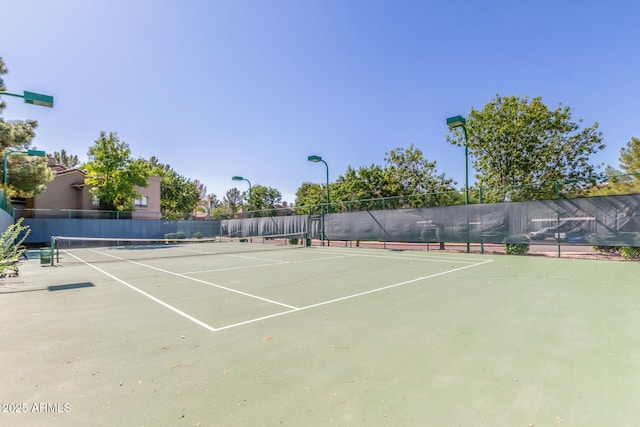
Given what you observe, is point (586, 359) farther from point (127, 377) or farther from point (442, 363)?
point (127, 377)

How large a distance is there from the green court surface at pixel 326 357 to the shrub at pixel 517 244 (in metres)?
6.05

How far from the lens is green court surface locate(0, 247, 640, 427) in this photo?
222 cm

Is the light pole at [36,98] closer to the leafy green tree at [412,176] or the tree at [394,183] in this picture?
the tree at [394,183]

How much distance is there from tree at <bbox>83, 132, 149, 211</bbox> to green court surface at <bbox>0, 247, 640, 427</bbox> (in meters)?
25.3

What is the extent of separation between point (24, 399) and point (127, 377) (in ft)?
2.30

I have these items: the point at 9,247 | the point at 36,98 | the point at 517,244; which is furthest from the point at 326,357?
the point at 517,244

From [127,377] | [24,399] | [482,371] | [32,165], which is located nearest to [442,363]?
[482,371]

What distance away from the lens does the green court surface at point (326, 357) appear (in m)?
2.22

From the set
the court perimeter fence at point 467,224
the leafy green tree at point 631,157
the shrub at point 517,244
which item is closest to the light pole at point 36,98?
the court perimeter fence at point 467,224

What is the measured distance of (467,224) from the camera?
14.0 m

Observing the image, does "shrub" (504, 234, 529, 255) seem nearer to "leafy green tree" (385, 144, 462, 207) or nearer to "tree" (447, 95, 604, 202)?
"tree" (447, 95, 604, 202)

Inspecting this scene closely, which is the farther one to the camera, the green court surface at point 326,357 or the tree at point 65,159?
the tree at point 65,159

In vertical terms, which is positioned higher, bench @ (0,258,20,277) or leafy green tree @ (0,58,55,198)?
leafy green tree @ (0,58,55,198)

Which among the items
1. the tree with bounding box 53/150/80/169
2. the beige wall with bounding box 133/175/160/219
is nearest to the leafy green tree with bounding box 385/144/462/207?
the beige wall with bounding box 133/175/160/219
